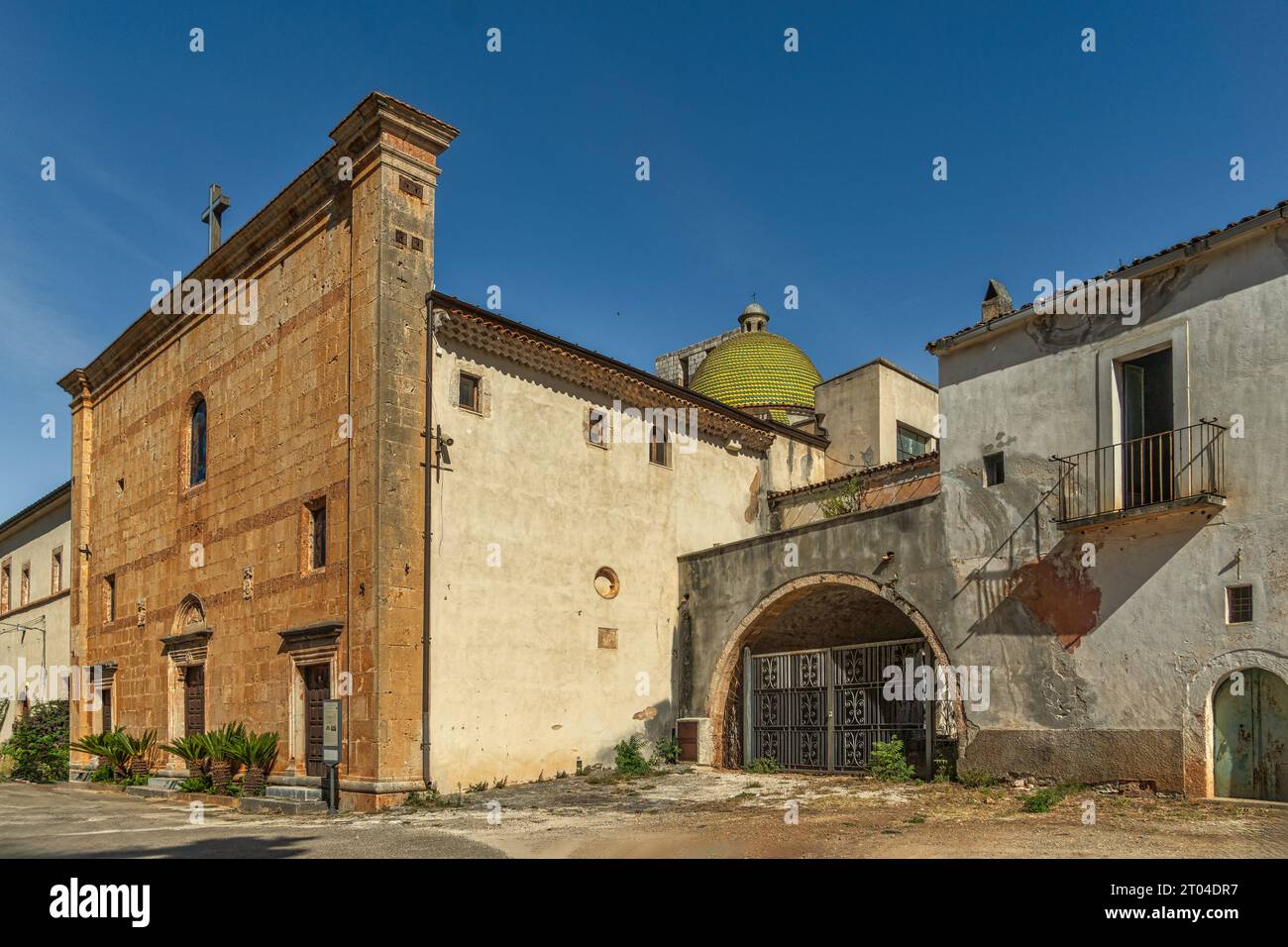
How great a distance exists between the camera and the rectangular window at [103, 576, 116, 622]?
82.5 feet

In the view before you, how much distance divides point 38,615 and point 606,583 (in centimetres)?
1944

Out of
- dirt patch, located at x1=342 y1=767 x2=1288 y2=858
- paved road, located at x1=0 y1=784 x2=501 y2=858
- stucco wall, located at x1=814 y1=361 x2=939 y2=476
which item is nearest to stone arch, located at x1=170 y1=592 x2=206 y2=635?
paved road, located at x1=0 y1=784 x2=501 y2=858

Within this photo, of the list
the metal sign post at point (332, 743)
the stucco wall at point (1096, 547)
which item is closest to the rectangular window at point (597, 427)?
the stucco wall at point (1096, 547)

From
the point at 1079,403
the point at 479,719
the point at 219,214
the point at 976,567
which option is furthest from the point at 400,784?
the point at 219,214

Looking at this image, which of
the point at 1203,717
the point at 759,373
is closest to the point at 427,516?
the point at 1203,717

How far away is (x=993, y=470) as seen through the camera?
15.2 meters

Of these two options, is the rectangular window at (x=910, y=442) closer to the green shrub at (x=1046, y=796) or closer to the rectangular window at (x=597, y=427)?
the rectangular window at (x=597, y=427)

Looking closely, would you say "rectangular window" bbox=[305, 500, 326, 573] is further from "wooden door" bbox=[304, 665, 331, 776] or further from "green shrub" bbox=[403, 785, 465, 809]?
"green shrub" bbox=[403, 785, 465, 809]

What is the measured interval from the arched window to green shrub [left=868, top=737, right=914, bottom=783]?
1417 cm

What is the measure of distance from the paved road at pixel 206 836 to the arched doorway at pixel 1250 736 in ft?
27.6

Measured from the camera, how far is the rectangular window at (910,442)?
26000 mm

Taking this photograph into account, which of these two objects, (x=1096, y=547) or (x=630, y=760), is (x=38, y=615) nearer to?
(x=630, y=760)

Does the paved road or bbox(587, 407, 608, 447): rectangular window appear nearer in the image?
the paved road
